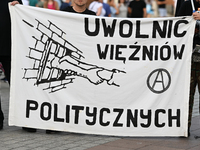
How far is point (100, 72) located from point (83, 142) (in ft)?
2.79

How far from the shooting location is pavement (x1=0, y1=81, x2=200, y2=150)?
17.7ft

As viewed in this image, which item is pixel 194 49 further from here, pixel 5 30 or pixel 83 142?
pixel 5 30

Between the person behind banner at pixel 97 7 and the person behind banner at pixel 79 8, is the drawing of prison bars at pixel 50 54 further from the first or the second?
the person behind banner at pixel 97 7

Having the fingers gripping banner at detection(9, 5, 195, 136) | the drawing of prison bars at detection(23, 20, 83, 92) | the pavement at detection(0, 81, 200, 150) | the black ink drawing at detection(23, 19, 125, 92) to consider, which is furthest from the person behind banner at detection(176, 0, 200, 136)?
the drawing of prison bars at detection(23, 20, 83, 92)

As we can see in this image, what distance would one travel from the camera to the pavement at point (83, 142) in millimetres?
5398

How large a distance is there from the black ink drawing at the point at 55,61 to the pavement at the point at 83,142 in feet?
2.01

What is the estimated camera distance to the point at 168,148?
5395 millimetres

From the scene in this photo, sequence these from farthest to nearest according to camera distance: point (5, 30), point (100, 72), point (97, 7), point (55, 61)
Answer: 1. point (97, 7)
2. point (5, 30)
3. point (55, 61)
4. point (100, 72)

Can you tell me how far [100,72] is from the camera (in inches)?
228

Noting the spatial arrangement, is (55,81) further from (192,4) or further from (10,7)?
(192,4)

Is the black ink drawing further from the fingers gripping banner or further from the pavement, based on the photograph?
the pavement

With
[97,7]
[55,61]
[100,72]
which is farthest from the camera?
[97,7]

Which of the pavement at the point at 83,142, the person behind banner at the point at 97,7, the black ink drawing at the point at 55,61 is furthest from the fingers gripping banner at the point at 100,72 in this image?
the person behind banner at the point at 97,7

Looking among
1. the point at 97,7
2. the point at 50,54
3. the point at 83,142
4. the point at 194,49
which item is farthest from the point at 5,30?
the point at 97,7
